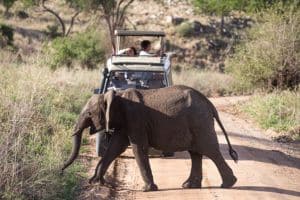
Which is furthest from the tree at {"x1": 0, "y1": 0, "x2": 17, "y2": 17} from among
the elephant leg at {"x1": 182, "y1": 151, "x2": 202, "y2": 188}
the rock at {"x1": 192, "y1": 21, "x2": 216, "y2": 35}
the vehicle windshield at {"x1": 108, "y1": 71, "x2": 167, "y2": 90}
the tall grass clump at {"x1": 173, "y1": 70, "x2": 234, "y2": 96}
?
the elephant leg at {"x1": 182, "y1": 151, "x2": 202, "y2": 188}

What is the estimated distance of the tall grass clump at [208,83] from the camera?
26.9 m

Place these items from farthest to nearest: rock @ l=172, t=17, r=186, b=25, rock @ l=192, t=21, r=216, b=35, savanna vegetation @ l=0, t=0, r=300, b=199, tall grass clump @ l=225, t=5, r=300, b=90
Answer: rock @ l=172, t=17, r=186, b=25 < rock @ l=192, t=21, r=216, b=35 < tall grass clump @ l=225, t=5, r=300, b=90 < savanna vegetation @ l=0, t=0, r=300, b=199

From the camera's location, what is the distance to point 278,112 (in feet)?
58.4

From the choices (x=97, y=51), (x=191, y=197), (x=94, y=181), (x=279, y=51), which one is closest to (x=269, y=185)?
(x=191, y=197)

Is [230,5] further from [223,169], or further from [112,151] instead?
[112,151]

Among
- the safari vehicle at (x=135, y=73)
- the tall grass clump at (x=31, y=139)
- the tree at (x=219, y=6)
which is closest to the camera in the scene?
the tall grass clump at (x=31, y=139)

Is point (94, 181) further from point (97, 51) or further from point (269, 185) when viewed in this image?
point (97, 51)

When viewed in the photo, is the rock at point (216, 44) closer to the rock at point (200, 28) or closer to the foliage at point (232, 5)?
the rock at point (200, 28)

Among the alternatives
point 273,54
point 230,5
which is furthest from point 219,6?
point 273,54

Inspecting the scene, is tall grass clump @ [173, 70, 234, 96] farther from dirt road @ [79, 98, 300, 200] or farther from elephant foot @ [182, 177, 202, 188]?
elephant foot @ [182, 177, 202, 188]

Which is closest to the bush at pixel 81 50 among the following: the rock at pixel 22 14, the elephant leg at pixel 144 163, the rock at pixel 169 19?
the rock at pixel 169 19

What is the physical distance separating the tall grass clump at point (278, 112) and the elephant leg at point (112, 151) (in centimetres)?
723

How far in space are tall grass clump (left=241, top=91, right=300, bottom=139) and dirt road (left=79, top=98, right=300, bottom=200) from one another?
5.57 feet

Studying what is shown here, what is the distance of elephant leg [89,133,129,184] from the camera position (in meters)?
9.95
